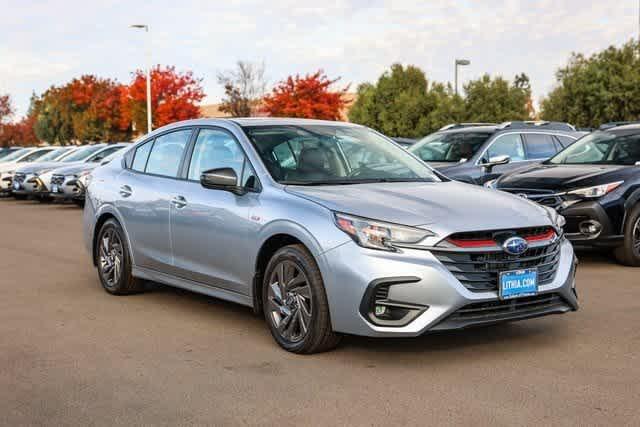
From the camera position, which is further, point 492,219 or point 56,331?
point 56,331

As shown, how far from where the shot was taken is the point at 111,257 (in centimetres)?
870

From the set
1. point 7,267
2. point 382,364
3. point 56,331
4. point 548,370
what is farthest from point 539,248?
point 7,267

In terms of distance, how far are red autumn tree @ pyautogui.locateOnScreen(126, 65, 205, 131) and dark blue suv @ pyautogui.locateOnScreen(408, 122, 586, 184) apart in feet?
131

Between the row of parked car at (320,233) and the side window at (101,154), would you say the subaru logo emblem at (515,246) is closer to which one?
the row of parked car at (320,233)

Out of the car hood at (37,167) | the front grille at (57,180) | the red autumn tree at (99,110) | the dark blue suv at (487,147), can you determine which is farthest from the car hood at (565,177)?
the red autumn tree at (99,110)

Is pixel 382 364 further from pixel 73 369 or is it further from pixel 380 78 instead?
pixel 380 78

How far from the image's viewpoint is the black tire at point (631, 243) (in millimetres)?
10117

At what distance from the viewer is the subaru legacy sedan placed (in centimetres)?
569

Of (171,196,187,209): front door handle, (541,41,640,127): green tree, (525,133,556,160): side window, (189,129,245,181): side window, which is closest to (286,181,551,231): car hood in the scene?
(189,129,245,181): side window

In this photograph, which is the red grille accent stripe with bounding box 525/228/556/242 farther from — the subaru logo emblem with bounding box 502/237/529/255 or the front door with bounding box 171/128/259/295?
the front door with bounding box 171/128/259/295

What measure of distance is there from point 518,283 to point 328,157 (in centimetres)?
197

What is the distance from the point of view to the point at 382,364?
19.4 feet

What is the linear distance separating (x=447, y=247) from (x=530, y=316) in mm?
813

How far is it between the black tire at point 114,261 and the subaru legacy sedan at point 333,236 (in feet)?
0.60
